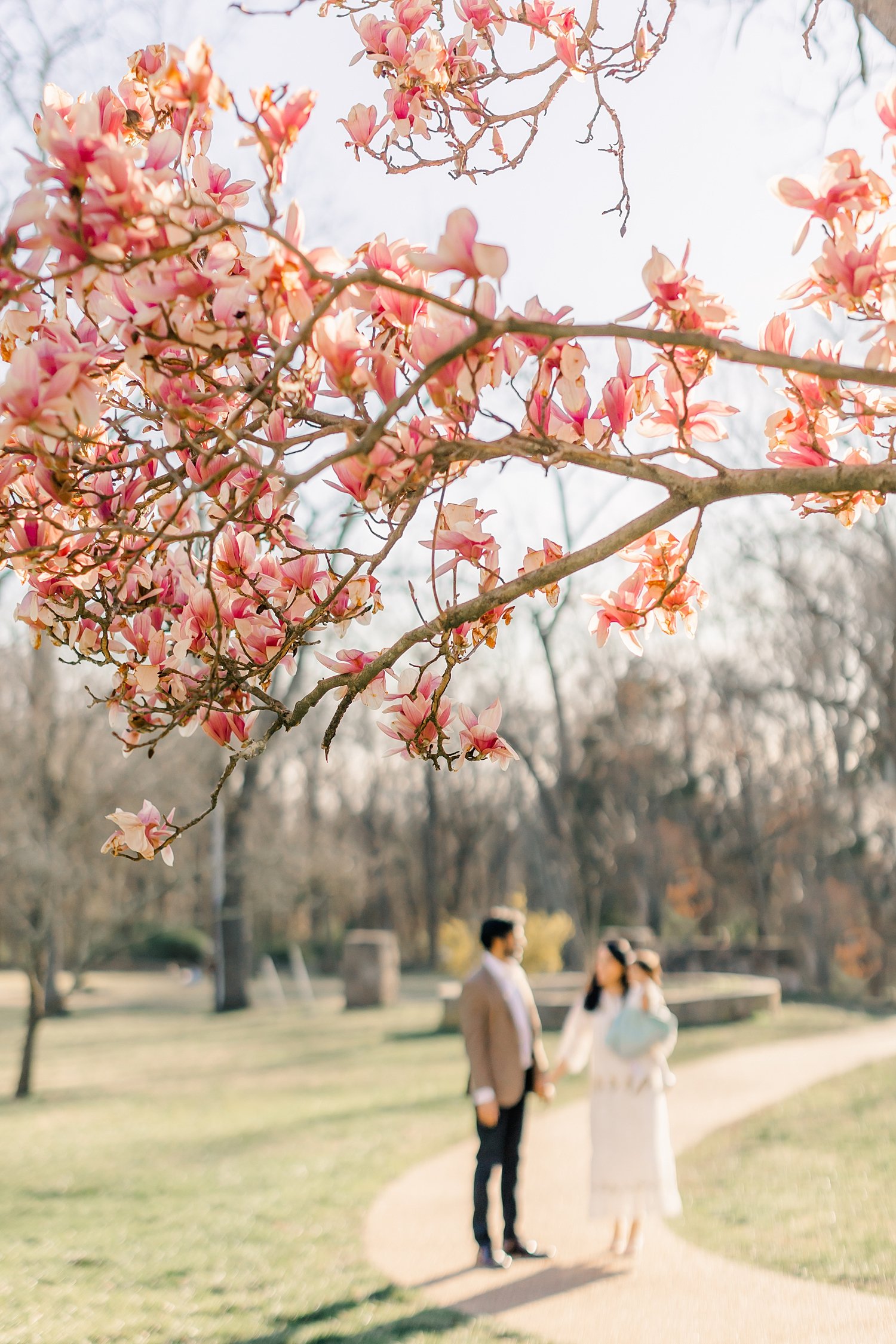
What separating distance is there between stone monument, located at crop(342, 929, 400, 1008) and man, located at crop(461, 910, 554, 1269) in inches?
546

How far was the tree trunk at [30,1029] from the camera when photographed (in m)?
10.5

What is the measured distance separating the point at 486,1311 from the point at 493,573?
3603 mm

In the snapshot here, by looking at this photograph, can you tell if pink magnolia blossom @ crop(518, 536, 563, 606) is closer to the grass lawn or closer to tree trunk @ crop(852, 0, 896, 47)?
tree trunk @ crop(852, 0, 896, 47)

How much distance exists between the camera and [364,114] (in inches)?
110

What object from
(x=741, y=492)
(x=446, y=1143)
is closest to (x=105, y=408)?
(x=741, y=492)

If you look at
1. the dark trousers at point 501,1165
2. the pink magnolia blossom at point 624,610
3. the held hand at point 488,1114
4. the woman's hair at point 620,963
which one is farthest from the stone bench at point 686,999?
the pink magnolia blossom at point 624,610

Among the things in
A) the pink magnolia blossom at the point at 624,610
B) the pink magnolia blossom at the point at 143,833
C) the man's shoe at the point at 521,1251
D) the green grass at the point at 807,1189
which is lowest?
the green grass at the point at 807,1189

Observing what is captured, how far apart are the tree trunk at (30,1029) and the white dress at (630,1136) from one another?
6488mm

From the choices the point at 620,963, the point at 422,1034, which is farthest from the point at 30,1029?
the point at 620,963

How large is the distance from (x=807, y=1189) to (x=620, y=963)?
6.52ft

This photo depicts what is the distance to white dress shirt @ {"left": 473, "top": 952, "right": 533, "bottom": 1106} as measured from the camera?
570 centimetres

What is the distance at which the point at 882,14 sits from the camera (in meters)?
2.74

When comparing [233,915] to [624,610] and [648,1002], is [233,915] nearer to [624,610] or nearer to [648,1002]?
[648,1002]

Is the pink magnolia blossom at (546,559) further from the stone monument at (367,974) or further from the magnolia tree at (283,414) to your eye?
the stone monument at (367,974)
